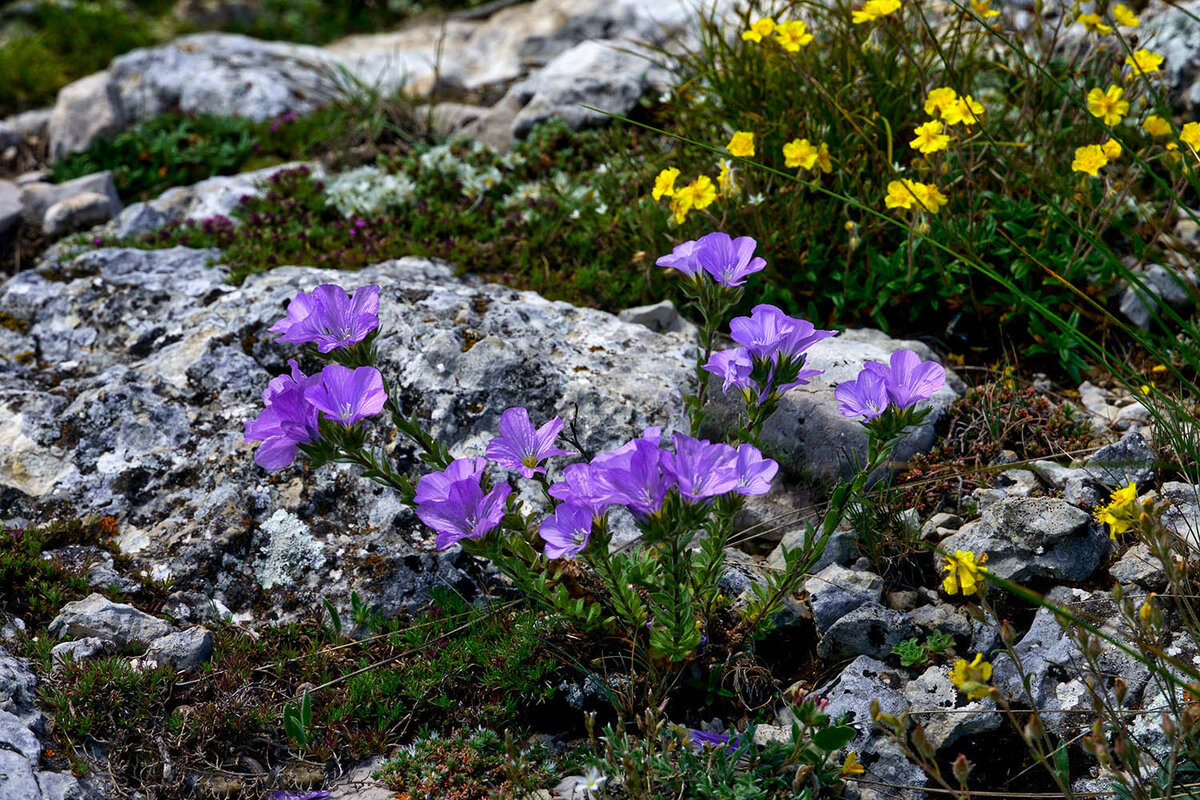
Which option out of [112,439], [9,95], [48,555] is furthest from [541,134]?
[9,95]

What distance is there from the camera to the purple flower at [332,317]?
2.41 m

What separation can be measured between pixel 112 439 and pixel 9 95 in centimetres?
536

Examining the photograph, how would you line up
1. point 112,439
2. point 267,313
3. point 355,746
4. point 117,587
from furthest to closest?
point 267,313, point 112,439, point 117,587, point 355,746

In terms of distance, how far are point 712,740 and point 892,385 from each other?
1.14 meters

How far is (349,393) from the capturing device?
230cm

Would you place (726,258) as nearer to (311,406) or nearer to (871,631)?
(311,406)

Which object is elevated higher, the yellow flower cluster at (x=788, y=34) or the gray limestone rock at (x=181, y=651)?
the yellow flower cluster at (x=788, y=34)

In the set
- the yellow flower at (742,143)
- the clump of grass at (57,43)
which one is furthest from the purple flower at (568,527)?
the clump of grass at (57,43)

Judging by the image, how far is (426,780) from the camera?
8.54 ft

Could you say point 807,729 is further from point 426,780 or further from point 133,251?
point 133,251

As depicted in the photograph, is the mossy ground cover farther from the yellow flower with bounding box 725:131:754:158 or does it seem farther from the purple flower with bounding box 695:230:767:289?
the yellow flower with bounding box 725:131:754:158

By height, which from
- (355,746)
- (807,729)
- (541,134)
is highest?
(541,134)

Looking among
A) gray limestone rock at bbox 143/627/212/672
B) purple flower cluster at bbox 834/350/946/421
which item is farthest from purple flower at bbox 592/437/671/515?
gray limestone rock at bbox 143/627/212/672

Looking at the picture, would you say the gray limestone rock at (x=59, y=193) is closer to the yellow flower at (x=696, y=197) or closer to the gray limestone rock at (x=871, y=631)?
the yellow flower at (x=696, y=197)
